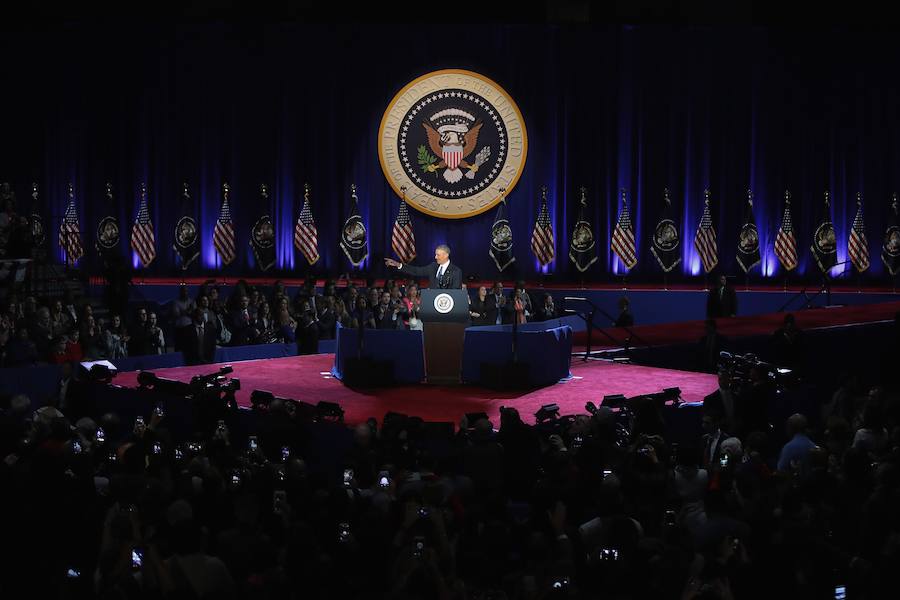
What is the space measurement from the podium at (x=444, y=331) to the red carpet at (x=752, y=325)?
11.0 ft

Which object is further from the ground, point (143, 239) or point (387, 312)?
point (143, 239)

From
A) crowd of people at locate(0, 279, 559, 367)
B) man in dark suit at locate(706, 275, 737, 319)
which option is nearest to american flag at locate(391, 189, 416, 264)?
crowd of people at locate(0, 279, 559, 367)

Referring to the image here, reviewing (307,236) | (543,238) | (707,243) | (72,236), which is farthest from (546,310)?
(72,236)

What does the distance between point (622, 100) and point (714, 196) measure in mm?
2523

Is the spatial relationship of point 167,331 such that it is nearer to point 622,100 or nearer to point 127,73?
point 127,73

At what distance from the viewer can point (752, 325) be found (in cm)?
1566

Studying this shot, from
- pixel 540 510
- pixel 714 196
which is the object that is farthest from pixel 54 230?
pixel 540 510

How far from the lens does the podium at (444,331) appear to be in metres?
12.6

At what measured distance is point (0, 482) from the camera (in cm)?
641

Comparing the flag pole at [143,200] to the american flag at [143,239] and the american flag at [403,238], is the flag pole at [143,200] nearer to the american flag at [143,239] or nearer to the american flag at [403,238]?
the american flag at [143,239]

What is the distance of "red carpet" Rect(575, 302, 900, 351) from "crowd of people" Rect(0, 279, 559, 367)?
133cm

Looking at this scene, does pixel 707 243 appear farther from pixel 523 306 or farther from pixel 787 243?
pixel 523 306

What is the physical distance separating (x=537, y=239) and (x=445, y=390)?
9.03 meters

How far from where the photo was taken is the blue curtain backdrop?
21047 mm
